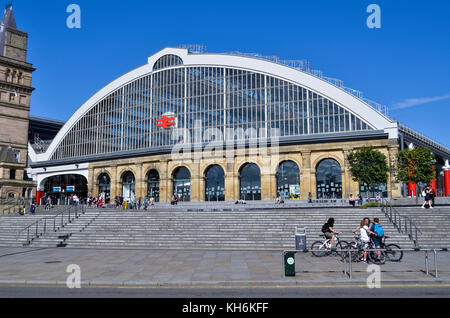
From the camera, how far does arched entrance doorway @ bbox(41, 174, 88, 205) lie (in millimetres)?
63375

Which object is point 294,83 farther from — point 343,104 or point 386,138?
point 386,138

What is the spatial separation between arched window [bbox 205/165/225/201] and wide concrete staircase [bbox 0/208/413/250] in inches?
736

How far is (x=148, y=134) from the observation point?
186ft

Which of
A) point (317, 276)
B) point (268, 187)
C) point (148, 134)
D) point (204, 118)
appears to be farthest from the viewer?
point (148, 134)

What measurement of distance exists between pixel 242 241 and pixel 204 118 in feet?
102

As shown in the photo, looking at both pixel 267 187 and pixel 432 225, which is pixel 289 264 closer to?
pixel 432 225

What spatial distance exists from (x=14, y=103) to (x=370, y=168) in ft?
182

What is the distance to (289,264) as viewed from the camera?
12570 mm

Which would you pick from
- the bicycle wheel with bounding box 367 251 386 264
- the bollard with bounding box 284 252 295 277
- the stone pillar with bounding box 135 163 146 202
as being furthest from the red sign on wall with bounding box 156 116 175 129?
the bollard with bounding box 284 252 295 277

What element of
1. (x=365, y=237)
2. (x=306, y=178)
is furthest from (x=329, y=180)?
(x=365, y=237)

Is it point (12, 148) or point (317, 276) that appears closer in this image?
point (317, 276)

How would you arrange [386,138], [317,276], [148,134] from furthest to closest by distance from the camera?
[148,134]
[386,138]
[317,276]

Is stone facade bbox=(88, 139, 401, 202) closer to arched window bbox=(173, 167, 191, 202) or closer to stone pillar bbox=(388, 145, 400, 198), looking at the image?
stone pillar bbox=(388, 145, 400, 198)

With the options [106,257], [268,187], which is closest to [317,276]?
[106,257]
